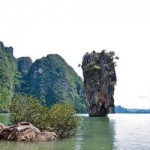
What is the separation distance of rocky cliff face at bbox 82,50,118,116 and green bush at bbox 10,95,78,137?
90105 mm

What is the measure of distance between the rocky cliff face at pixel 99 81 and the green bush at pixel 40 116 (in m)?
90.1

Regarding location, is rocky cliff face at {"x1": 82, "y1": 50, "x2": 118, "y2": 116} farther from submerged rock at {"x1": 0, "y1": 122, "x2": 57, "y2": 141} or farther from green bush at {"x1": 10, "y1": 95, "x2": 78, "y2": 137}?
submerged rock at {"x1": 0, "y1": 122, "x2": 57, "y2": 141}

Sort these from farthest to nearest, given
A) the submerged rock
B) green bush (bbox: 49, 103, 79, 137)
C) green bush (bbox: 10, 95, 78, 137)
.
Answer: green bush (bbox: 10, 95, 78, 137)
green bush (bbox: 49, 103, 79, 137)
the submerged rock

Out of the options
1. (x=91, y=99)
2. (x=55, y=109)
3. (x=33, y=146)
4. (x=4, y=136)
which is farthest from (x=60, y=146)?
(x=91, y=99)

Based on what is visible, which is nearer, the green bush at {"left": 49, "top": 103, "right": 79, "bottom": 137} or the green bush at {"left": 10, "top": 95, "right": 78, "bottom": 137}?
the green bush at {"left": 49, "top": 103, "right": 79, "bottom": 137}

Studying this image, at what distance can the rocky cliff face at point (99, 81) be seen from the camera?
137375 mm

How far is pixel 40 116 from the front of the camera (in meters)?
46.0

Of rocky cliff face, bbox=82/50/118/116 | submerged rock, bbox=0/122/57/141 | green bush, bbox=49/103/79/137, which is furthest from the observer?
rocky cliff face, bbox=82/50/118/116

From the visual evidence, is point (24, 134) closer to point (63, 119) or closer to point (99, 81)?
point (63, 119)

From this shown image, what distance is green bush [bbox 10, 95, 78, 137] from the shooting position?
1804 inches

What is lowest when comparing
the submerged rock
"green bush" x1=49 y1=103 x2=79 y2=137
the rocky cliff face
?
the submerged rock

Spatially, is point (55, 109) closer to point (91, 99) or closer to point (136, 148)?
point (136, 148)

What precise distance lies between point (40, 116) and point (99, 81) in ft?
309

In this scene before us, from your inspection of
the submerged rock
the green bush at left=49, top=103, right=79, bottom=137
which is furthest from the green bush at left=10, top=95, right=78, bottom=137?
the submerged rock
